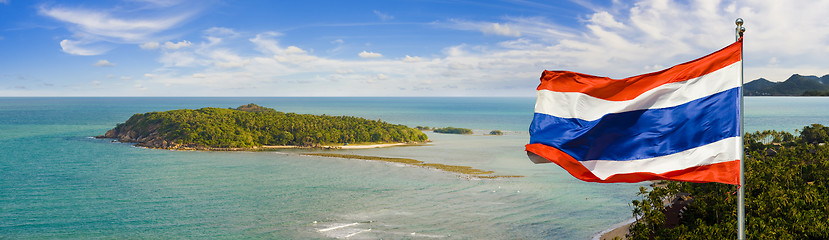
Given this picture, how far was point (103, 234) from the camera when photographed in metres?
50.7

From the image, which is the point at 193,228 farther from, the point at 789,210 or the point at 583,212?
the point at 789,210

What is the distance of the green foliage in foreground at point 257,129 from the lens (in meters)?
135

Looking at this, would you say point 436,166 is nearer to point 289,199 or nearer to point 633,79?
point 289,199

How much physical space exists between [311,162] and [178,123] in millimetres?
55345

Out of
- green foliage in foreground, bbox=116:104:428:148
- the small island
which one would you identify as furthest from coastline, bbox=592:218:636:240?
green foliage in foreground, bbox=116:104:428:148

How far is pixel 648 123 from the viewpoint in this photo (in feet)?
41.3

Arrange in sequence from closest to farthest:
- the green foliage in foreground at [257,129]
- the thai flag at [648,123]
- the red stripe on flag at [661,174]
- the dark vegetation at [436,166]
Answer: the red stripe on flag at [661,174] < the thai flag at [648,123] < the dark vegetation at [436,166] < the green foliage in foreground at [257,129]

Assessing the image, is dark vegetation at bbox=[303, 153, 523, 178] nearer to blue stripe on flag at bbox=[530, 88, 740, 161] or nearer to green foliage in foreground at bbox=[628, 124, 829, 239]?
green foliage in foreground at bbox=[628, 124, 829, 239]

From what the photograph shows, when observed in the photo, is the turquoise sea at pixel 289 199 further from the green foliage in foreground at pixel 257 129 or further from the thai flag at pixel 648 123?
the thai flag at pixel 648 123

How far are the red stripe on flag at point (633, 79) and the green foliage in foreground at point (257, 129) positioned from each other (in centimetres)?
12661

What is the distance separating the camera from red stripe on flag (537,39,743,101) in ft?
37.3

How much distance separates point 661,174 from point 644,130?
1131 mm

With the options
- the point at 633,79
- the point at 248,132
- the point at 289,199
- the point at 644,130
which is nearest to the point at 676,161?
the point at 644,130

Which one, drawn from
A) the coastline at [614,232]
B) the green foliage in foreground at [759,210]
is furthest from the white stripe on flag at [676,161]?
the coastline at [614,232]
